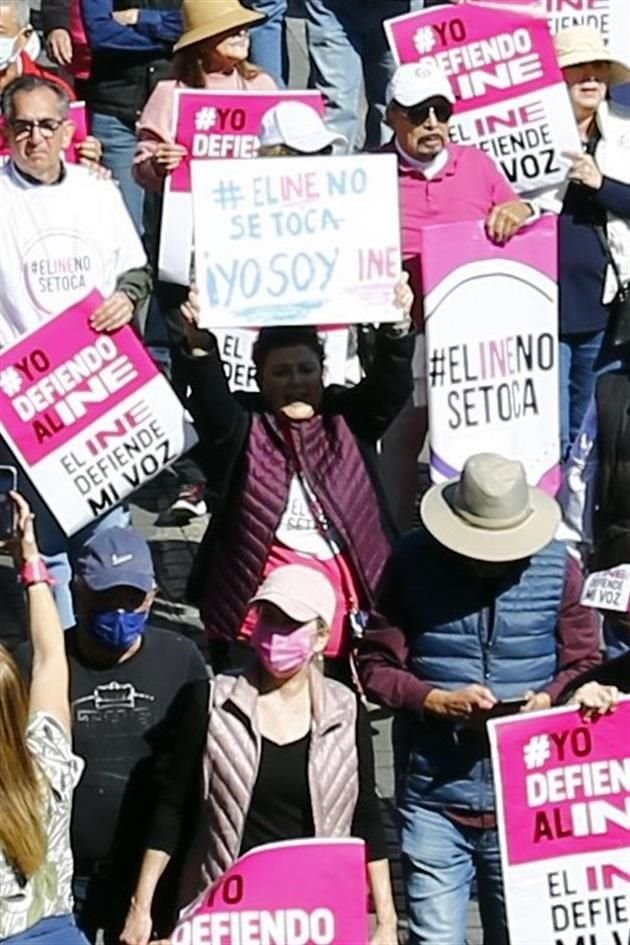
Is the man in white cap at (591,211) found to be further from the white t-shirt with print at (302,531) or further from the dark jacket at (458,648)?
the dark jacket at (458,648)

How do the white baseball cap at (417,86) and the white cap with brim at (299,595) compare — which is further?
the white baseball cap at (417,86)

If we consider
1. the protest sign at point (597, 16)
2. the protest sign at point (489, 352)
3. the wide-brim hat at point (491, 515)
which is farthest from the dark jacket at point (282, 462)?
the protest sign at point (597, 16)

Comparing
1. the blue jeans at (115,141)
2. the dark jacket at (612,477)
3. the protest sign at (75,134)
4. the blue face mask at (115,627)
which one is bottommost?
the blue jeans at (115,141)

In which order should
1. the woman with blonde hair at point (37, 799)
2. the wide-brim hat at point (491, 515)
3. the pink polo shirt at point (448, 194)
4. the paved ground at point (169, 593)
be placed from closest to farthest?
the woman with blonde hair at point (37, 799), the wide-brim hat at point (491, 515), the pink polo shirt at point (448, 194), the paved ground at point (169, 593)

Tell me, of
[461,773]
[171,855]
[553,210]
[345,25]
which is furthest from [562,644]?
[345,25]

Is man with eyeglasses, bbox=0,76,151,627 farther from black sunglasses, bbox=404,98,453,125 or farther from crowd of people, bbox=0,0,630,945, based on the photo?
black sunglasses, bbox=404,98,453,125

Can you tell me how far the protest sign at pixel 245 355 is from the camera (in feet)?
27.7

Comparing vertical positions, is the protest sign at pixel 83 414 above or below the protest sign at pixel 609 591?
above

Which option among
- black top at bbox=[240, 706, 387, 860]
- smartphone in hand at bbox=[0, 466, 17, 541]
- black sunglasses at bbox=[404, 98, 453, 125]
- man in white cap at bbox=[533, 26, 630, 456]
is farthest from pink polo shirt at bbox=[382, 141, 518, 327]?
black top at bbox=[240, 706, 387, 860]

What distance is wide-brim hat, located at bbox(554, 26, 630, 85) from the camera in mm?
9109

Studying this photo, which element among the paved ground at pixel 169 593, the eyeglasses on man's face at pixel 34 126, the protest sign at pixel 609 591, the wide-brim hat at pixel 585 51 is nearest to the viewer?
the protest sign at pixel 609 591

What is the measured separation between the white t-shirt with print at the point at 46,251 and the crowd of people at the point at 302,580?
10 mm

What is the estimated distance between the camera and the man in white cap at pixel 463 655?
6680 mm

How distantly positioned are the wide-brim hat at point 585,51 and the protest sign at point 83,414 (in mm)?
2204
